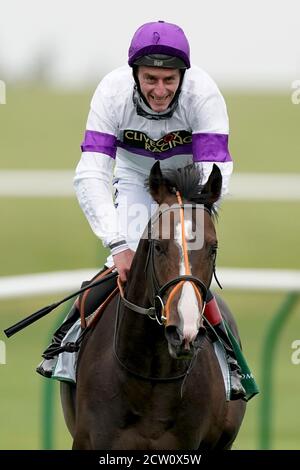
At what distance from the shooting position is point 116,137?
19.3ft

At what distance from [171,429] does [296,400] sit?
468cm

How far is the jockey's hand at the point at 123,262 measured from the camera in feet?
18.2

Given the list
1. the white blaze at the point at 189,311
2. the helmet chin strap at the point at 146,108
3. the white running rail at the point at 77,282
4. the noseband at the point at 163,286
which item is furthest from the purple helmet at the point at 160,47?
the white running rail at the point at 77,282

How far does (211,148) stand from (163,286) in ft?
3.15

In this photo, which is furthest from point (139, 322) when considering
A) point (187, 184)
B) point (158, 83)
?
point (158, 83)

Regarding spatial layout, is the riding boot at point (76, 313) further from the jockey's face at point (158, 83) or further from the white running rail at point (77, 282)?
the jockey's face at point (158, 83)

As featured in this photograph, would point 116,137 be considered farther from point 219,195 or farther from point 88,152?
point 219,195

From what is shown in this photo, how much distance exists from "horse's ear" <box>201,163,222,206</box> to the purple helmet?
55 centimetres

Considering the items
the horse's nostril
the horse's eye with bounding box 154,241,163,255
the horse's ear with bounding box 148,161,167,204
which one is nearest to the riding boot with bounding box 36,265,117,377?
the horse's ear with bounding box 148,161,167,204

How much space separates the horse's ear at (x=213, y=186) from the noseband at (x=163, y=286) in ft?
0.23

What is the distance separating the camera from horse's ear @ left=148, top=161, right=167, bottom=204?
5.21 m

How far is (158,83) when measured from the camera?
5.55 m

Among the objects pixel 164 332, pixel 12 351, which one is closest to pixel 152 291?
pixel 164 332

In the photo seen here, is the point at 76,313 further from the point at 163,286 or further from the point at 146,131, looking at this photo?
the point at 163,286
